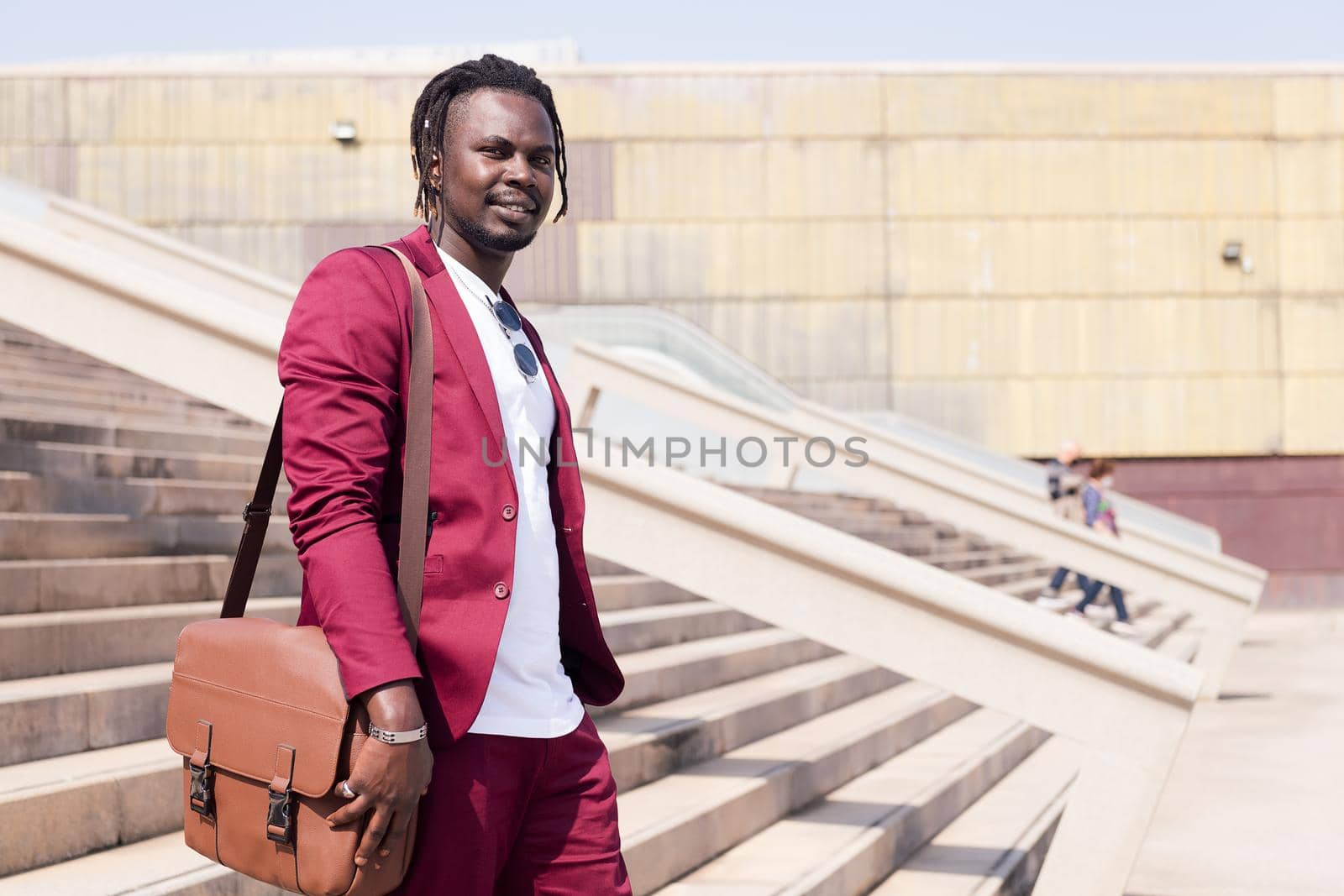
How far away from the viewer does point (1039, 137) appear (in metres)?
22.4

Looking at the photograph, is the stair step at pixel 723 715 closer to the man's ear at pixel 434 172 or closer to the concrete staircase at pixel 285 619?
the concrete staircase at pixel 285 619

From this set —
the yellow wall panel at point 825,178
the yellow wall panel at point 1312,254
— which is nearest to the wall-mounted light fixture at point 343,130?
the yellow wall panel at point 825,178

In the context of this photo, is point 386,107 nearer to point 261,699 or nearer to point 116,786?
point 116,786

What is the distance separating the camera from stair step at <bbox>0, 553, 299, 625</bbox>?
364cm

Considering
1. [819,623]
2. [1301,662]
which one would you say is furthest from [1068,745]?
[1301,662]

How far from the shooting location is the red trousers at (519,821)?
1.84 m

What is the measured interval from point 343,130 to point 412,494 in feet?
70.2

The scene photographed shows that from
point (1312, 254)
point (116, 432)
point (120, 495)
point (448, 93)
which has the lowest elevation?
point (120, 495)

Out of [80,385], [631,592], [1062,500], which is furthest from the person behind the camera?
[1062,500]

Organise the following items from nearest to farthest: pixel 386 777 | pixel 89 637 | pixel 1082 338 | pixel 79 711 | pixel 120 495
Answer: pixel 386 777 < pixel 79 711 < pixel 89 637 < pixel 120 495 < pixel 1082 338

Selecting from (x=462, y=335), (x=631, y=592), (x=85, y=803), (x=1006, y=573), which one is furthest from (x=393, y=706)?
(x=1006, y=573)

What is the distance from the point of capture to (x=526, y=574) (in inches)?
77.8

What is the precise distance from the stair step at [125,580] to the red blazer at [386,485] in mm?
2065

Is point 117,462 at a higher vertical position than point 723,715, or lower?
higher
